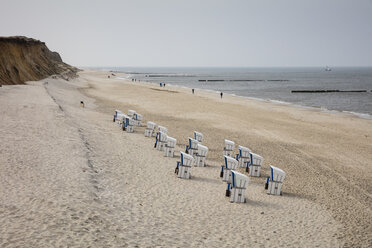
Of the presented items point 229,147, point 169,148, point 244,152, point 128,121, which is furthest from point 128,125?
point 244,152

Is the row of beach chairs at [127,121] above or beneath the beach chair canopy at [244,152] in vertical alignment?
above

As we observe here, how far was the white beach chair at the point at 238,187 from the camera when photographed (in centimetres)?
1025

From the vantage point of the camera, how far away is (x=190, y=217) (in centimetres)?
896

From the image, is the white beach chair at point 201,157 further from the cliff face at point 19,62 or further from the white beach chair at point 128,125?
the cliff face at point 19,62

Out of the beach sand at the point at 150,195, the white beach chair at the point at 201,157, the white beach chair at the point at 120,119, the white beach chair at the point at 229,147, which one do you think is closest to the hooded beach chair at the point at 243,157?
the white beach chair at the point at 229,147

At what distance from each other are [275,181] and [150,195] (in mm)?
4631

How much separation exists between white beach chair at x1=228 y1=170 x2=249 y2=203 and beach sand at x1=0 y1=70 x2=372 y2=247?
304 millimetres

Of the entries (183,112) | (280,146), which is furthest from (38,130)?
(183,112)

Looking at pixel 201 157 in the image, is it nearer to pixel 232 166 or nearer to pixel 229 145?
pixel 229 145

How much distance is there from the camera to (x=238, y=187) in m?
10.3

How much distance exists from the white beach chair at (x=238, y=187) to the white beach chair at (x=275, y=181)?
155 centimetres

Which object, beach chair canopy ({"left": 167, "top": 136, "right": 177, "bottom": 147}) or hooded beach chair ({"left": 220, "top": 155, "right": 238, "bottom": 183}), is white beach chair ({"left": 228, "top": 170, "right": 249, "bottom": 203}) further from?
beach chair canopy ({"left": 167, "top": 136, "right": 177, "bottom": 147})

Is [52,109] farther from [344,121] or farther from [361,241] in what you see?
[344,121]

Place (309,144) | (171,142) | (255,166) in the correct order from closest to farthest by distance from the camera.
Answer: (255,166), (171,142), (309,144)
